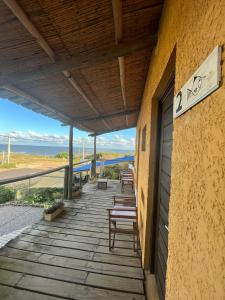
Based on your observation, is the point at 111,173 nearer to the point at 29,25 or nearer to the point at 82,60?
the point at 82,60

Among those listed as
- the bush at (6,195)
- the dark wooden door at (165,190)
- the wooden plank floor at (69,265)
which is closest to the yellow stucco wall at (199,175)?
the dark wooden door at (165,190)

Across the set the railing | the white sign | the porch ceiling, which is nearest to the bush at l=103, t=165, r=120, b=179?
the railing

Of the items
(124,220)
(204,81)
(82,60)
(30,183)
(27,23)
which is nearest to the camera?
(204,81)

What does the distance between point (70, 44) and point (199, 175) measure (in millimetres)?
1723

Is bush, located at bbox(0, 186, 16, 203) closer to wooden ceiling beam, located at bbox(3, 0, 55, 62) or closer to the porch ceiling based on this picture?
the porch ceiling

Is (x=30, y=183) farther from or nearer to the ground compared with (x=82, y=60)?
nearer to the ground

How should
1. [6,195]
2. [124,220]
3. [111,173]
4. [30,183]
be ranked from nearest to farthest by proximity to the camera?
[124,220] → [6,195] → [30,183] → [111,173]

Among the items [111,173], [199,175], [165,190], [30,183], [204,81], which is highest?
[204,81]

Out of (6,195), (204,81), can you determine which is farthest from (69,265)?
(6,195)

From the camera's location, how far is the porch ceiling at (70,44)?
4.80ft

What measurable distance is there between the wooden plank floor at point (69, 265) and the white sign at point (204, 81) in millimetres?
2112

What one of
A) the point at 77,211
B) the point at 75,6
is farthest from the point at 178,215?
the point at 77,211

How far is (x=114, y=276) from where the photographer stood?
241 cm

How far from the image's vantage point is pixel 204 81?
28.6 inches
